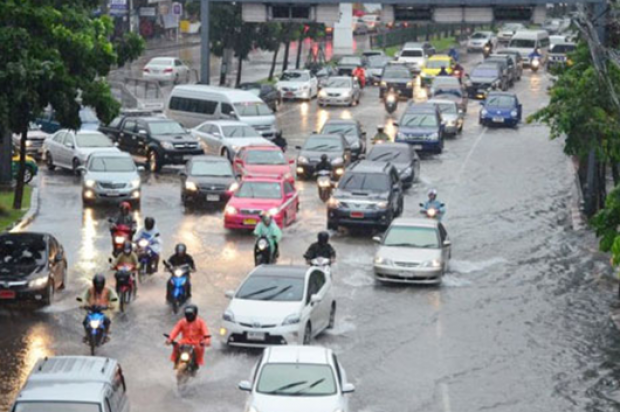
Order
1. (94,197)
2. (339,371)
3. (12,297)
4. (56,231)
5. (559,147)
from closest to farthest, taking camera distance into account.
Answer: (339,371)
(12,297)
(56,231)
(94,197)
(559,147)

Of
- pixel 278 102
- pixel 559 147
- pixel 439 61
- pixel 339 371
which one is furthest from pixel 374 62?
pixel 339 371

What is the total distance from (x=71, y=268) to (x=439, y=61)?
53.9 metres

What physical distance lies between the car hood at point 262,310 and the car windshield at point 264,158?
62.0ft

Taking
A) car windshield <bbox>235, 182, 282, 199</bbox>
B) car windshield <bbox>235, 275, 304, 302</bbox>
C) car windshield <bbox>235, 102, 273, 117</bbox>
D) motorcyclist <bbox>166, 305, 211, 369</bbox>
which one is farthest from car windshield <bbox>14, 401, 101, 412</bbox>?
car windshield <bbox>235, 102, 273, 117</bbox>

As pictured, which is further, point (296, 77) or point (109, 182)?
point (296, 77)

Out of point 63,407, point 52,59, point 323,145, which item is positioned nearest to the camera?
point 63,407

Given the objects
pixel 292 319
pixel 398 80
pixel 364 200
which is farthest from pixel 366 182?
pixel 398 80

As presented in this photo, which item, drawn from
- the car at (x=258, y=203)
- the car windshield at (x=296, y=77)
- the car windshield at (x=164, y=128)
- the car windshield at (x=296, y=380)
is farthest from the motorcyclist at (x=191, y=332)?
the car windshield at (x=296, y=77)

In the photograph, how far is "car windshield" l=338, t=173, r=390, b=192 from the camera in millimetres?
37562

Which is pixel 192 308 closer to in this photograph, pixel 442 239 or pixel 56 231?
pixel 442 239

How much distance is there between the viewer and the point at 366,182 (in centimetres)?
3778

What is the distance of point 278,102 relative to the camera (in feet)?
231

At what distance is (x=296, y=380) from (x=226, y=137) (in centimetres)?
3020

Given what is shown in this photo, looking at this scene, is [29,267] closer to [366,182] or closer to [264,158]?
[366,182]
